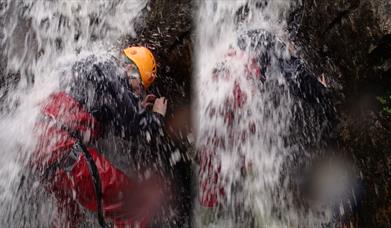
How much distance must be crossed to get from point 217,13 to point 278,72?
5.35 feet

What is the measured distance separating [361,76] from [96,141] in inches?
114

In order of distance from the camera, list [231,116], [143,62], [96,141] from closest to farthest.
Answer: [96,141], [143,62], [231,116]

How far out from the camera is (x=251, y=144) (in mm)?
4922

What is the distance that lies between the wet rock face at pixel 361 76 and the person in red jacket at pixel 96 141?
2069 mm

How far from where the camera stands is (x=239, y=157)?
4879 millimetres

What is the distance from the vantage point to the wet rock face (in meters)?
4.48

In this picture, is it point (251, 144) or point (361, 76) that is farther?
point (251, 144)

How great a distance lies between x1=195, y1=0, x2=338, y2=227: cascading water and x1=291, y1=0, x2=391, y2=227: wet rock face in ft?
1.20

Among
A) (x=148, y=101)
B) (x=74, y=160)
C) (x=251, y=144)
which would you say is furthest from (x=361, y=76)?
(x=74, y=160)

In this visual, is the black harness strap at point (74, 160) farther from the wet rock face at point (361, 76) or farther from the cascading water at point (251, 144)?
the wet rock face at point (361, 76)

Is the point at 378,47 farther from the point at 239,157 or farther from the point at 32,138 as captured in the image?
the point at 32,138

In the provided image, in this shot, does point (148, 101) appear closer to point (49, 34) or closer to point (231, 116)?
point (231, 116)

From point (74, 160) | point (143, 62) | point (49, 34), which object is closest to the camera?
point (74, 160)

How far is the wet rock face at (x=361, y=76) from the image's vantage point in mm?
4477
